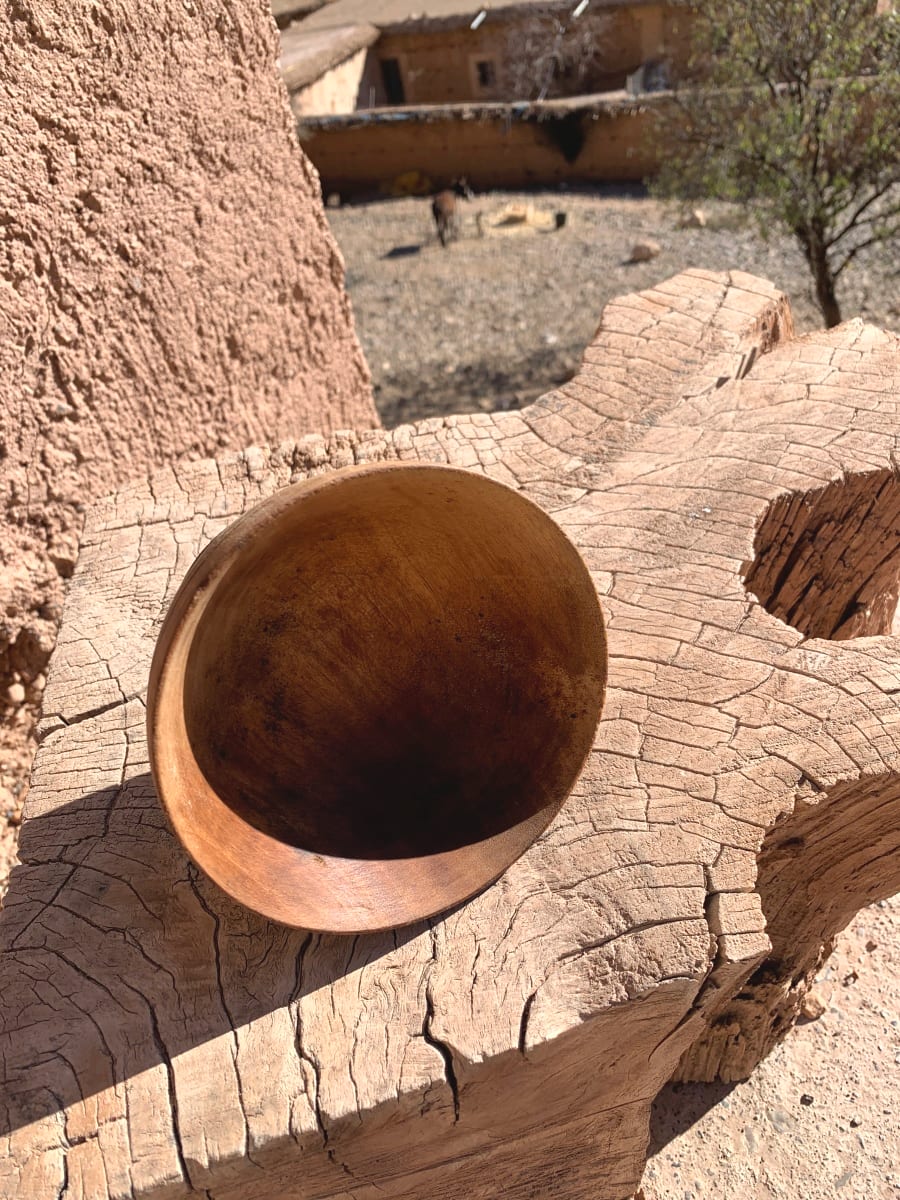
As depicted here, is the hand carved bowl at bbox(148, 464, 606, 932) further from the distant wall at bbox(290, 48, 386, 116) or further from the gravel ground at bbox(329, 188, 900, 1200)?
the distant wall at bbox(290, 48, 386, 116)

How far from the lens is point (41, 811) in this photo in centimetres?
191

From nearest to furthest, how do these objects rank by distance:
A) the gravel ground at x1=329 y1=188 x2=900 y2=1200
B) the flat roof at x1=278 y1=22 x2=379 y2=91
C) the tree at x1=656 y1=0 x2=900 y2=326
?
the gravel ground at x1=329 y1=188 x2=900 y2=1200 < the tree at x1=656 y1=0 x2=900 y2=326 < the flat roof at x1=278 y1=22 x2=379 y2=91

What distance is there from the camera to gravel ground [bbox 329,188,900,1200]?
2.41 meters

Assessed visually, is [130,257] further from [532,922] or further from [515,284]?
[515,284]

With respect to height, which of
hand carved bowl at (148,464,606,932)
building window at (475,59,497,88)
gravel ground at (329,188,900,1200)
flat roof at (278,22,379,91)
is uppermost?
flat roof at (278,22,379,91)

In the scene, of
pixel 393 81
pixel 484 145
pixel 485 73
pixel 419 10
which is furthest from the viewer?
pixel 393 81

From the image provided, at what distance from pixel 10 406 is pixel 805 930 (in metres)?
2.43

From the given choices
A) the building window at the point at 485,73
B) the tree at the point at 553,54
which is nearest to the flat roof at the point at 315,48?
the building window at the point at 485,73

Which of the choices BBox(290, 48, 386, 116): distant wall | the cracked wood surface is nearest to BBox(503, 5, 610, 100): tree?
BBox(290, 48, 386, 116): distant wall

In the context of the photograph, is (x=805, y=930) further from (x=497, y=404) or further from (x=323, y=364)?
(x=497, y=404)

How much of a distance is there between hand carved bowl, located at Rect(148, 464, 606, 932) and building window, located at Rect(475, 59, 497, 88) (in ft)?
48.7

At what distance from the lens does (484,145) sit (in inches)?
476

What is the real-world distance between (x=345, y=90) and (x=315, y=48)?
691mm

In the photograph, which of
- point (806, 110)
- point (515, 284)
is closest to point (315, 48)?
point (515, 284)
